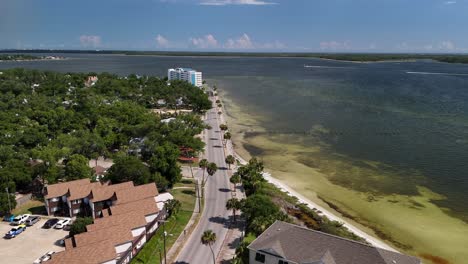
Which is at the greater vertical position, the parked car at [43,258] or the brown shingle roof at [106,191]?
the brown shingle roof at [106,191]

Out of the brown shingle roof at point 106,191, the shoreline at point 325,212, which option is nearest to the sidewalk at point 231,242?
the shoreline at point 325,212

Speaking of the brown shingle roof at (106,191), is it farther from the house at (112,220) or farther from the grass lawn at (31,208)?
the grass lawn at (31,208)

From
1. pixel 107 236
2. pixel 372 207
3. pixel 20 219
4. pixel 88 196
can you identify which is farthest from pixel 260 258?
pixel 20 219

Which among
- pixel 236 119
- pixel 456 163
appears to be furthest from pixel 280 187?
pixel 236 119

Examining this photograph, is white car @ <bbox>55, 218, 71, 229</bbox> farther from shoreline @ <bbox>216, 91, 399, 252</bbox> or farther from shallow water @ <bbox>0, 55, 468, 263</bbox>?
shallow water @ <bbox>0, 55, 468, 263</bbox>

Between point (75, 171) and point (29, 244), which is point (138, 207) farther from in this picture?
point (75, 171)
